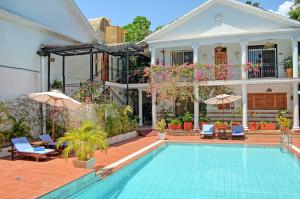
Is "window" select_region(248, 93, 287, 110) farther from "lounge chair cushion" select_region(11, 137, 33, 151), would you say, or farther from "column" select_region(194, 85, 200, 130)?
"lounge chair cushion" select_region(11, 137, 33, 151)

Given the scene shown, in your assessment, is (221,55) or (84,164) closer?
(84,164)

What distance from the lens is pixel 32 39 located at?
15914 mm

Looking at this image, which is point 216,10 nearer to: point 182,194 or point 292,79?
point 292,79

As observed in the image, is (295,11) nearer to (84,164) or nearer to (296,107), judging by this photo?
(296,107)

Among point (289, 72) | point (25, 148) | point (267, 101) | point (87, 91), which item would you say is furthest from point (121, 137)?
point (289, 72)

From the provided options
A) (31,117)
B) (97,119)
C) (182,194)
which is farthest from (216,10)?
(182,194)

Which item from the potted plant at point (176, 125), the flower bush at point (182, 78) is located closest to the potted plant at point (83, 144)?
the flower bush at point (182, 78)

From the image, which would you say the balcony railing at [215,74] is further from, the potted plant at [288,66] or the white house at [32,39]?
the white house at [32,39]

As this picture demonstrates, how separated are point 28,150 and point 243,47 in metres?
15.1

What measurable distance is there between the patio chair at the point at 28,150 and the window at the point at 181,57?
15432 millimetres

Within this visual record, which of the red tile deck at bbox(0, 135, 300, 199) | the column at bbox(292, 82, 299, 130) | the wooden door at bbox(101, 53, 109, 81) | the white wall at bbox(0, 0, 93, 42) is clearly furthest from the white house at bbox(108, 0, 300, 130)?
the red tile deck at bbox(0, 135, 300, 199)

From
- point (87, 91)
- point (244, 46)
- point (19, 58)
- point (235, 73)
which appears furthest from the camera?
point (235, 73)

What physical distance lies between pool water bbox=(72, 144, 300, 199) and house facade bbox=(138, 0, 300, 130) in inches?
285

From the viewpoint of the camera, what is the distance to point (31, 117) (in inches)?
578
